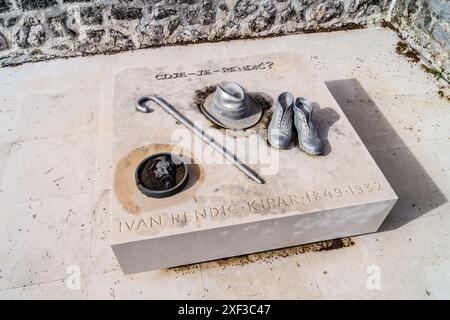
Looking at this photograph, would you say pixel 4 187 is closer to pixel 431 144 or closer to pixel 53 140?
pixel 53 140

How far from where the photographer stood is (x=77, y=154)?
11.0ft

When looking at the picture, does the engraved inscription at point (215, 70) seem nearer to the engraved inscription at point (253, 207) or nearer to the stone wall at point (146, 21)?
the stone wall at point (146, 21)

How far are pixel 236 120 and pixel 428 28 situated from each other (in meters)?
2.90

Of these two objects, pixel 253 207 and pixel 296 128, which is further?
pixel 296 128

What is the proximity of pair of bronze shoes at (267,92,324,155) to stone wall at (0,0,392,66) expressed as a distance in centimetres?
215

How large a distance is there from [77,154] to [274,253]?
1956mm

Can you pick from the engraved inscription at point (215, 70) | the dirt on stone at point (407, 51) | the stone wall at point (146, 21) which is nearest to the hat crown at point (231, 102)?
the engraved inscription at point (215, 70)

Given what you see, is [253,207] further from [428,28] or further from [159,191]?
[428,28]

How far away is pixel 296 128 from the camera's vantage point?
2891mm

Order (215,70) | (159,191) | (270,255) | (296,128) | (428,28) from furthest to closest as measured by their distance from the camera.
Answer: (428,28)
(215,70)
(296,128)
(270,255)
(159,191)

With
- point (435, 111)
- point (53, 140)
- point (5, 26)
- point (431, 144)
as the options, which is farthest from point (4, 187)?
point (435, 111)

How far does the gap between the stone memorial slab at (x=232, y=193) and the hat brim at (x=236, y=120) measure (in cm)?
5

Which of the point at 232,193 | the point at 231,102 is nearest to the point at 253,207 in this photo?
the point at 232,193

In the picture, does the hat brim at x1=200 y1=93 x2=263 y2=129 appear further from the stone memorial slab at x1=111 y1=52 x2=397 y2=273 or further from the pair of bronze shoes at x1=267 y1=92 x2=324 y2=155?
the pair of bronze shoes at x1=267 y1=92 x2=324 y2=155
